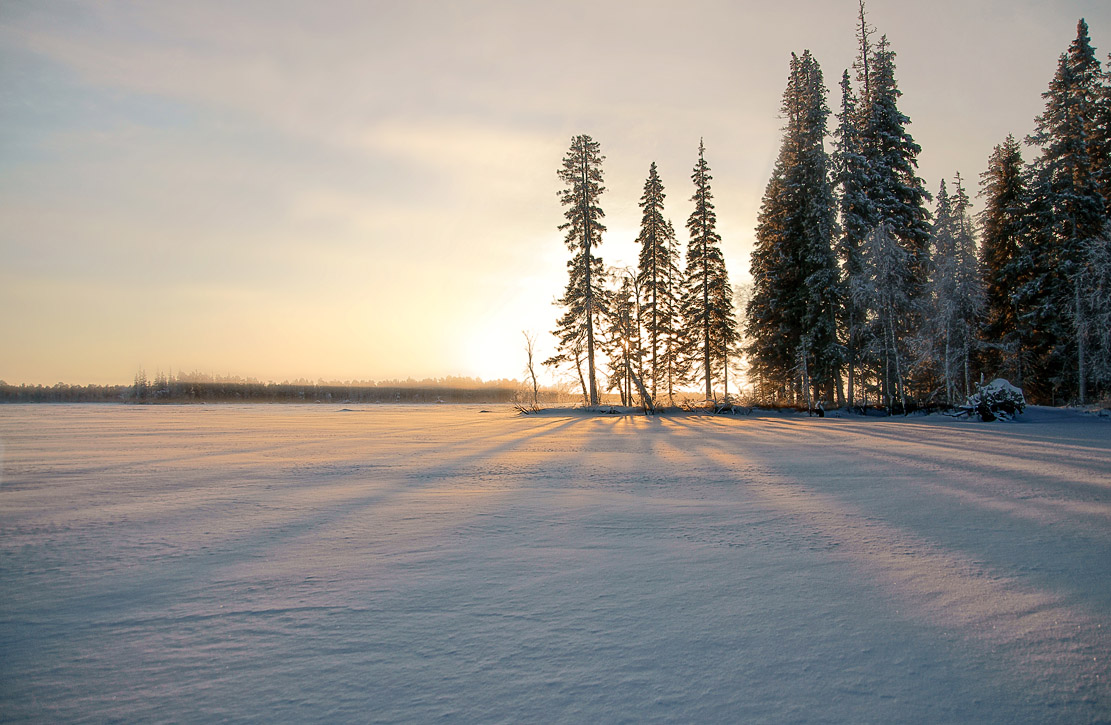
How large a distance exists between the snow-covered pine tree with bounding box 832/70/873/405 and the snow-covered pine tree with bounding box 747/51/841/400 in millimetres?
642

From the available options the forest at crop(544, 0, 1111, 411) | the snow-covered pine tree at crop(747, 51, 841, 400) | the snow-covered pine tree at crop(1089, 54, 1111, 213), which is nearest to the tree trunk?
the forest at crop(544, 0, 1111, 411)

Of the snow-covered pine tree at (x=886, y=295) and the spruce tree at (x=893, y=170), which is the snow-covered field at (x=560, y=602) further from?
the spruce tree at (x=893, y=170)

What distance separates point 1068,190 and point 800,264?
12131 mm

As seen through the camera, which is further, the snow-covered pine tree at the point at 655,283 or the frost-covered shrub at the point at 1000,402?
the snow-covered pine tree at the point at 655,283

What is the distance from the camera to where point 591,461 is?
9445 mm

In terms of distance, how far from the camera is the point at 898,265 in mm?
24625

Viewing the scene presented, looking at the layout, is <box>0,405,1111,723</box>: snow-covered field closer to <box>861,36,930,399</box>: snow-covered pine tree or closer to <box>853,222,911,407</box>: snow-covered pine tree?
<box>853,222,911,407</box>: snow-covered pine tree

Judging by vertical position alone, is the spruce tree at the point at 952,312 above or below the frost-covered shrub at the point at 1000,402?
above

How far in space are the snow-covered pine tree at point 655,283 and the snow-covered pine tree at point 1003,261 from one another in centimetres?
1714

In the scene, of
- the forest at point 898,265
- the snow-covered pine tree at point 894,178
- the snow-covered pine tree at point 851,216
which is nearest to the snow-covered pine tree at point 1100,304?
the forest at point 898,265

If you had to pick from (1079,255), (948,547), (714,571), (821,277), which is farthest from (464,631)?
(1079,255)

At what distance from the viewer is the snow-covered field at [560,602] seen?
2098 mm

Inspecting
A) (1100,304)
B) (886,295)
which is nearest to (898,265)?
(886,295)

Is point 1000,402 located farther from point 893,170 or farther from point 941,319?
point 893,170
